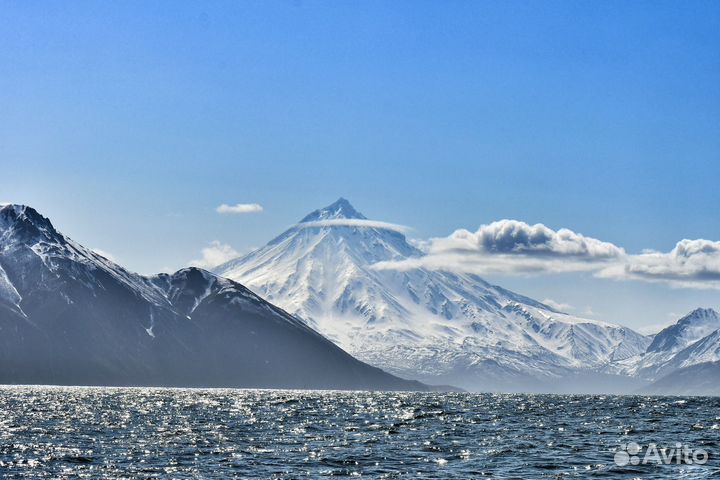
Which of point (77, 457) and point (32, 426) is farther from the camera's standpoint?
point (32, 426)

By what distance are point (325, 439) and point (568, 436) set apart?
36017 millimetres

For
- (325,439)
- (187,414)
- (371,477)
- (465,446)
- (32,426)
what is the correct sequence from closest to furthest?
(371,477), (465,446), (325,439), (32,426), (187,414)

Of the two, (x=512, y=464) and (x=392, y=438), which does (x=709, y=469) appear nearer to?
(x=512, y=464)

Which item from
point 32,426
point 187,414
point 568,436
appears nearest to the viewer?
point 568,436

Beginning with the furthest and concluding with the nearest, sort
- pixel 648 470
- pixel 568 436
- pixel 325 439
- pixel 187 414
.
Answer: pixel 187 414 < pixel 568 436 < pixel 325 439 < pixel 648 470

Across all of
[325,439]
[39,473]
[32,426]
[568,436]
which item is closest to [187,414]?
[32,426]

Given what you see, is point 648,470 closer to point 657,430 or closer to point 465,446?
point 465,446

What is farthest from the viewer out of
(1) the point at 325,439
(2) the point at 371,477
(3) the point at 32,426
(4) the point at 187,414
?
(4) the point at 187,414

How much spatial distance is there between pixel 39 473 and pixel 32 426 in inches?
2327

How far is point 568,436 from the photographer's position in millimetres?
137375

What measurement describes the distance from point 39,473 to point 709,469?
65.9 metres

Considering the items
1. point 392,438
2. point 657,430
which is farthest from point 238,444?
point 657,430

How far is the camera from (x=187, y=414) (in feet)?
623

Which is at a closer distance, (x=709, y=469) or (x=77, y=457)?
(x=709, y=469)
